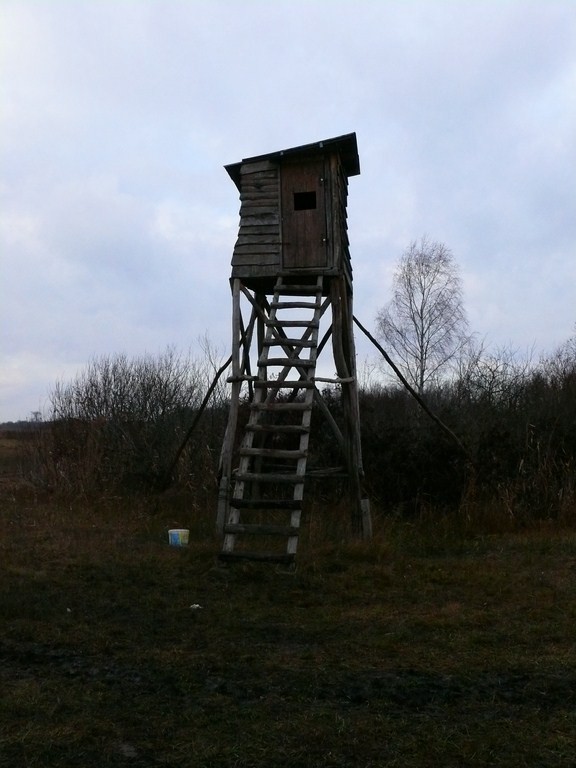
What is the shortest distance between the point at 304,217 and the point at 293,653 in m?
6.10

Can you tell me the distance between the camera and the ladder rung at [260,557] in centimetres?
736

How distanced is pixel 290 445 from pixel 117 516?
2.97 metres

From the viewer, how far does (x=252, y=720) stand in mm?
3814

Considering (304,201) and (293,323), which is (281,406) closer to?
(293,323)

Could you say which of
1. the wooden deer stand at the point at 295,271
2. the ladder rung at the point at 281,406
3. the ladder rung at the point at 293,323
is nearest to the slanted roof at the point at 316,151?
the wooden deer stand at the point at 295,271

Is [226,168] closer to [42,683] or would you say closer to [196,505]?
[196,505]

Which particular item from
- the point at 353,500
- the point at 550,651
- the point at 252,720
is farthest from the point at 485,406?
the point at 252,720

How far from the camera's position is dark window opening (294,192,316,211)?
9.83 meters

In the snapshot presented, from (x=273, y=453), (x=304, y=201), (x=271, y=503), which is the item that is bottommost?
(x=271, y=503)

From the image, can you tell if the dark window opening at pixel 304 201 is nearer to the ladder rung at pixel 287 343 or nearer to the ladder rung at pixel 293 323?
the ladder rung at pixel 293 323

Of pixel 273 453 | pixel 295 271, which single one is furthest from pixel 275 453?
pixel 295 271

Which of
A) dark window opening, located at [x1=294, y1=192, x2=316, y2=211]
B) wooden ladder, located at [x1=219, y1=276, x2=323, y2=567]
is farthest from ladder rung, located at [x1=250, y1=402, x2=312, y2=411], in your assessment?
dark window opening, located at [x1=294, y1=192, x2=316, y2=211]

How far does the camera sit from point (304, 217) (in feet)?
31.7

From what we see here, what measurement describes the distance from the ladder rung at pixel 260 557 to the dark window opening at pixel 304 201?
467 centimetres
